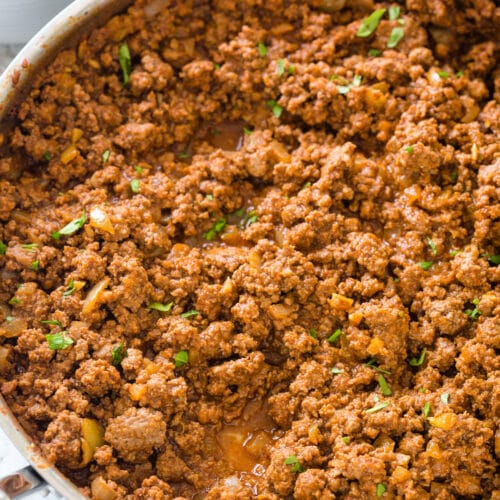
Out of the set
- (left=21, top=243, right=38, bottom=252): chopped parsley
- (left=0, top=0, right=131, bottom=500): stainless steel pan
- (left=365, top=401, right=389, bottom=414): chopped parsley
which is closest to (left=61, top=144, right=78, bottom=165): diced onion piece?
(left=0, top=0, right=131, bottom=500): stainless steel pan

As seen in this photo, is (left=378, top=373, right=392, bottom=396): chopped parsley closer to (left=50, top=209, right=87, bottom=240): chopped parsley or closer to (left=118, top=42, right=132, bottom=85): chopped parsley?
(left=50, top=209, right=87, bottom=240): chopped parsley

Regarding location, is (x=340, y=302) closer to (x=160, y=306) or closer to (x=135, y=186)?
(x=160, y=306)

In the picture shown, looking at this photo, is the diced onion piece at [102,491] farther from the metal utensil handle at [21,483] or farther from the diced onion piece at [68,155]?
the diced onion piece at [68,155]

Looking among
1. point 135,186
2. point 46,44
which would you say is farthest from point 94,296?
point 46,44

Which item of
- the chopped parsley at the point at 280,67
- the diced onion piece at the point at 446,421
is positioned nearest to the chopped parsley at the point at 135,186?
the chopped parsley at the point at 280,67

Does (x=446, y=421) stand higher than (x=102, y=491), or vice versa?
(x=102, y=491)

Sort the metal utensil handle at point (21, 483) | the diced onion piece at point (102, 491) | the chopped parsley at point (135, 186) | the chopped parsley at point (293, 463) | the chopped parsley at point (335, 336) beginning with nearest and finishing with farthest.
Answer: the metal utensil handle at point (21, 483), the diced onion piece at point (102, 491), the chopped parsley at point (293, 463), the chopped parsley at point (335, 336), the chopped parsley at point (135, 186)

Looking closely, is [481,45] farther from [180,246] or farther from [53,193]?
[53,193]
